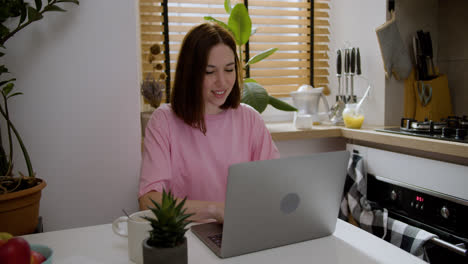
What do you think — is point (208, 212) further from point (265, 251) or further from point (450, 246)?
point (450, 246)

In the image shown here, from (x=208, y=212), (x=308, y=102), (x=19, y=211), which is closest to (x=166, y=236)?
(x=208, y=212)

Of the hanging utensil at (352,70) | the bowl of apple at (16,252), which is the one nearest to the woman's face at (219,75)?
the bowl of apple at (16,252)

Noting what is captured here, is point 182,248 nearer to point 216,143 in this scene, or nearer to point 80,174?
point 216,143

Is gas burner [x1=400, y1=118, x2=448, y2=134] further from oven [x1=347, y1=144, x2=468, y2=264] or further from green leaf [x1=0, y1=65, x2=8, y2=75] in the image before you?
green leaf [x1=0, y1=65, x2=8, y2=75]

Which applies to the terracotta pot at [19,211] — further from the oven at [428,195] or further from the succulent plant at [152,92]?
→ the oven at [428,195]

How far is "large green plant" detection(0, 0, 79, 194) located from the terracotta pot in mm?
54

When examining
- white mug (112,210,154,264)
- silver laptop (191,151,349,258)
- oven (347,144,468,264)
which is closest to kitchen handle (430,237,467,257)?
oven (347,144,468,264)

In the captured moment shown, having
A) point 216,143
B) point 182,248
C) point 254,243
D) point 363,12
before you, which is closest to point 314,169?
point 254,243

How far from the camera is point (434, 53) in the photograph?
91.4 inches

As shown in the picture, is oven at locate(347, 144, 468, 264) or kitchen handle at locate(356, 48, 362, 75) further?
kitchen handle at locate(356, 48, 362, 75)

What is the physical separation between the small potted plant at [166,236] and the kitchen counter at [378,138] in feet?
4.16

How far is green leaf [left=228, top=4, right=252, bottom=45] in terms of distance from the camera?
2.16 m

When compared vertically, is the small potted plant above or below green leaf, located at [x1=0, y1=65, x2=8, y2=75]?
below

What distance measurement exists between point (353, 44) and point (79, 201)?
6.11ft
